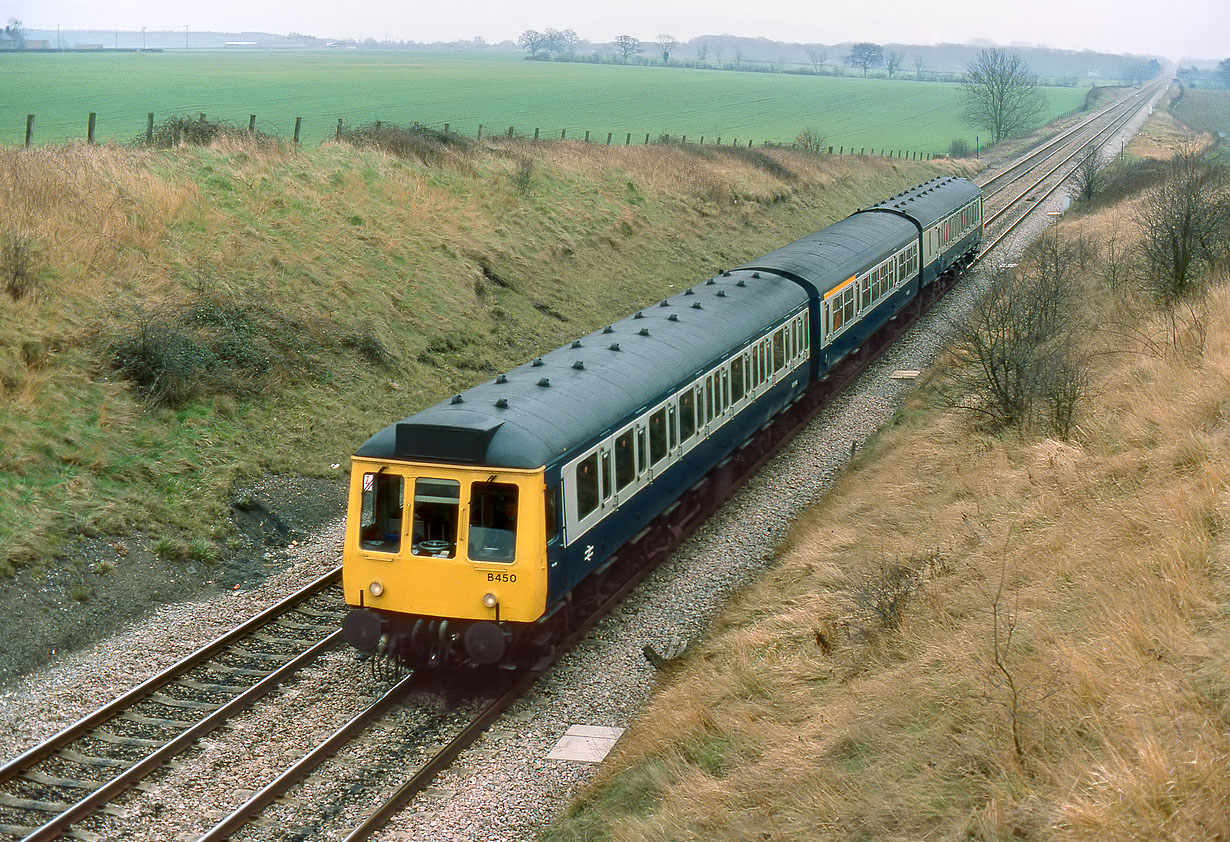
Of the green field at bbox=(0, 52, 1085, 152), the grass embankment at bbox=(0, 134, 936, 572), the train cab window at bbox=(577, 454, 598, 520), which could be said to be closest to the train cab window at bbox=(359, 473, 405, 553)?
the train cab window at bbox=(577, 454, 598, 520)

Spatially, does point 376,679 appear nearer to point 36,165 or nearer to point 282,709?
point 282,709

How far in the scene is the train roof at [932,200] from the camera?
98.9 feet

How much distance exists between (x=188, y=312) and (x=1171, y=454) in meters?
15.5

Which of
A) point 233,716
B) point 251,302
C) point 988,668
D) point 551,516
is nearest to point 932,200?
point 251,302

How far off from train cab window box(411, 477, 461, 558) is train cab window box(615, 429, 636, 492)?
243 cm

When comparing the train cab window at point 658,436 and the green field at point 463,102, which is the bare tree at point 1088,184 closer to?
A: the green field at point 463,102

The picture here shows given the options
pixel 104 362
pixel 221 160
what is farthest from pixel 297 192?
pixel 104 362

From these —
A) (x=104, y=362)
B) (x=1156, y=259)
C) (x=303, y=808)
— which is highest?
(x=1156, y=259)

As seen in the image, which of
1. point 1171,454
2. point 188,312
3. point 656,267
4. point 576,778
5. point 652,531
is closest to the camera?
point 576,778

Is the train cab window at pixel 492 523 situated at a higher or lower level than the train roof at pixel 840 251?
lower

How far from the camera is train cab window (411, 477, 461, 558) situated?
11.3m

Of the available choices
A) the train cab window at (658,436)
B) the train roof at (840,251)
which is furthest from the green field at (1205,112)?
the train cab window at (658,436)

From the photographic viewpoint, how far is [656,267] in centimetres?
3522

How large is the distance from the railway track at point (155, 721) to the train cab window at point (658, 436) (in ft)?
13.8
